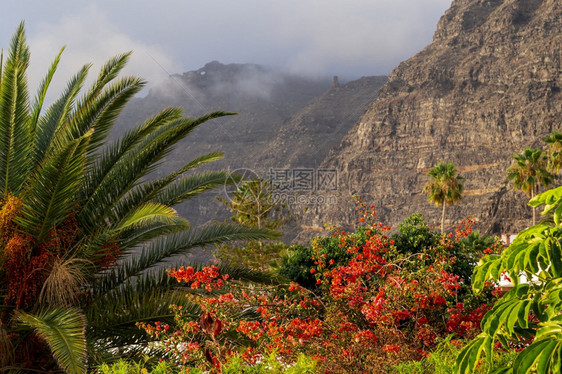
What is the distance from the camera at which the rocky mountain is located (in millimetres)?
116500

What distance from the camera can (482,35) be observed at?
107 m

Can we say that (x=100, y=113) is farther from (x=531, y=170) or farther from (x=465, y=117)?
(x=465, y=117)

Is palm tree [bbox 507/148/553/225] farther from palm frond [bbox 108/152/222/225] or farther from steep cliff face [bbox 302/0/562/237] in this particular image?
palm frond [bbox 108/152/222/225]

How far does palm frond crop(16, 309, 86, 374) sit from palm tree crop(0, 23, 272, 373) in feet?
0.04

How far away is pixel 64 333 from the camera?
6.02 metres

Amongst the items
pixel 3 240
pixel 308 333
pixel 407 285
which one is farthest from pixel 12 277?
pixel 407 285

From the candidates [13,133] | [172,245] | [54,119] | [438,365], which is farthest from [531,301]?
[54,119]

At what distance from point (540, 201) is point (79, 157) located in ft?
18.3

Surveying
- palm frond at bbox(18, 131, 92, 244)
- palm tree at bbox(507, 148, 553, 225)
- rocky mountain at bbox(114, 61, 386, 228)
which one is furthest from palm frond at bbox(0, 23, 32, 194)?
rocky mountain at bbox(114, 61, 386, 228)

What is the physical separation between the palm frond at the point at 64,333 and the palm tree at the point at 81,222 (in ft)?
0.04

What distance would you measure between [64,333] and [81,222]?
2.28 meters

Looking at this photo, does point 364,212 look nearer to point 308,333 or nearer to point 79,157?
point 308,333

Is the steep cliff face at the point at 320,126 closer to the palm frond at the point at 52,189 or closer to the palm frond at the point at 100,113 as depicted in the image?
the palm frond at the point at 100,113

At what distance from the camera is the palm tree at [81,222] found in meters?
6.79
